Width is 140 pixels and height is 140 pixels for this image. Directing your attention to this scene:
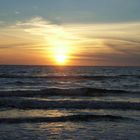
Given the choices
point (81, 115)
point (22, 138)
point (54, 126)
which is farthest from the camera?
point (81, 115)

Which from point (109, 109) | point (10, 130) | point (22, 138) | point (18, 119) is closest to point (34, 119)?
point (18, 119)

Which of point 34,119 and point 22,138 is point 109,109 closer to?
point 34,119

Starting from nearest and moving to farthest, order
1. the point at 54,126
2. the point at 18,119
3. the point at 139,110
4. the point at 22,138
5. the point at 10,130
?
the point at 22,138, the point at 10,130, the point at 54,126, the point at 18,119, the point at 139,110

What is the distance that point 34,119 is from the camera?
49.6ft

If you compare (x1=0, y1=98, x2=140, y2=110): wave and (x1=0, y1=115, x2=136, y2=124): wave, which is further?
(x1=0, y1=98, x2=140, y2=110): wave

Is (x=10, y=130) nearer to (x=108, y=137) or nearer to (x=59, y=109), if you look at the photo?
(x=108, y=137)

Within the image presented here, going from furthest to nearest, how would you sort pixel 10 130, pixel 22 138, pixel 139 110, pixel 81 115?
pixel 139 110, pixel 81 115, pixel 10 130, pixel 22 138

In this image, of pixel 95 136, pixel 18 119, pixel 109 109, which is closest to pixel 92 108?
pixel 109 109

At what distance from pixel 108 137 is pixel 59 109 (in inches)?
277

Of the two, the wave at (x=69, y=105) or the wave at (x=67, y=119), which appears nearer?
the wave at (x=67, y=119)

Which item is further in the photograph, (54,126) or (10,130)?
(54,126)

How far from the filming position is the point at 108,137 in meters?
12.0

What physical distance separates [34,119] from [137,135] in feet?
15.7

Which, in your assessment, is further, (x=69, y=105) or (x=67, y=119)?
(x=69, y=105)
